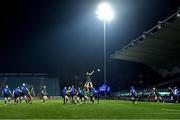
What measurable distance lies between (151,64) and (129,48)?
11014 millimetres

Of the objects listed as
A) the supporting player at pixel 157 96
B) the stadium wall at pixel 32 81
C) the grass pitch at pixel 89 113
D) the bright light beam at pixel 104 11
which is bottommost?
the grass pitch at pixel 89 113

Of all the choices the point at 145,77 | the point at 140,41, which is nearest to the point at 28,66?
the point at 145,77

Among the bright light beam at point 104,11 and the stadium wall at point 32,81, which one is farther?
the stadium wall at point 32,81

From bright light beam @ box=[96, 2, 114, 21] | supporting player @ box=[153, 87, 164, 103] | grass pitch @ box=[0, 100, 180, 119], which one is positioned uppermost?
bright light beam @ box=[96, 2, 114, 21]

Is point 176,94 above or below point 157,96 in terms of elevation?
above

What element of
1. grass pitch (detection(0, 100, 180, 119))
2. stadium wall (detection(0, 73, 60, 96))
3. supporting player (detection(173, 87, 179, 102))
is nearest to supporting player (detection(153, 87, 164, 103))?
supporting player (detection(173, 87, 179, 102))

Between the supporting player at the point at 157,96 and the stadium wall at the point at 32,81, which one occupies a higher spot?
the stadium wall at the point at 32,81

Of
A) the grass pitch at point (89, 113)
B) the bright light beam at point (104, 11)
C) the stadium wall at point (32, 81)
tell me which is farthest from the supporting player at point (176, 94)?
the stadium wall at point (32, 81)

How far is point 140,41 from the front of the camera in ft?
179

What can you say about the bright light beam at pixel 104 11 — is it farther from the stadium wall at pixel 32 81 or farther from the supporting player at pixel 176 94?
the stadium wall at pixel 32 81

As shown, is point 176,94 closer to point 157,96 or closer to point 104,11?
point 157,96

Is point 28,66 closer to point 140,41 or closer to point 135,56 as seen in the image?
point 135,56

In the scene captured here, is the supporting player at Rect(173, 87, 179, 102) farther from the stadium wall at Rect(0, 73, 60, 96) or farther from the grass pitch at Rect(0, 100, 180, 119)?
the stadium wall at Rect(0, 73, 60, 96)

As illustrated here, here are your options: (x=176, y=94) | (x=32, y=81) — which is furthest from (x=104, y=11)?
(x=32, y=81)
